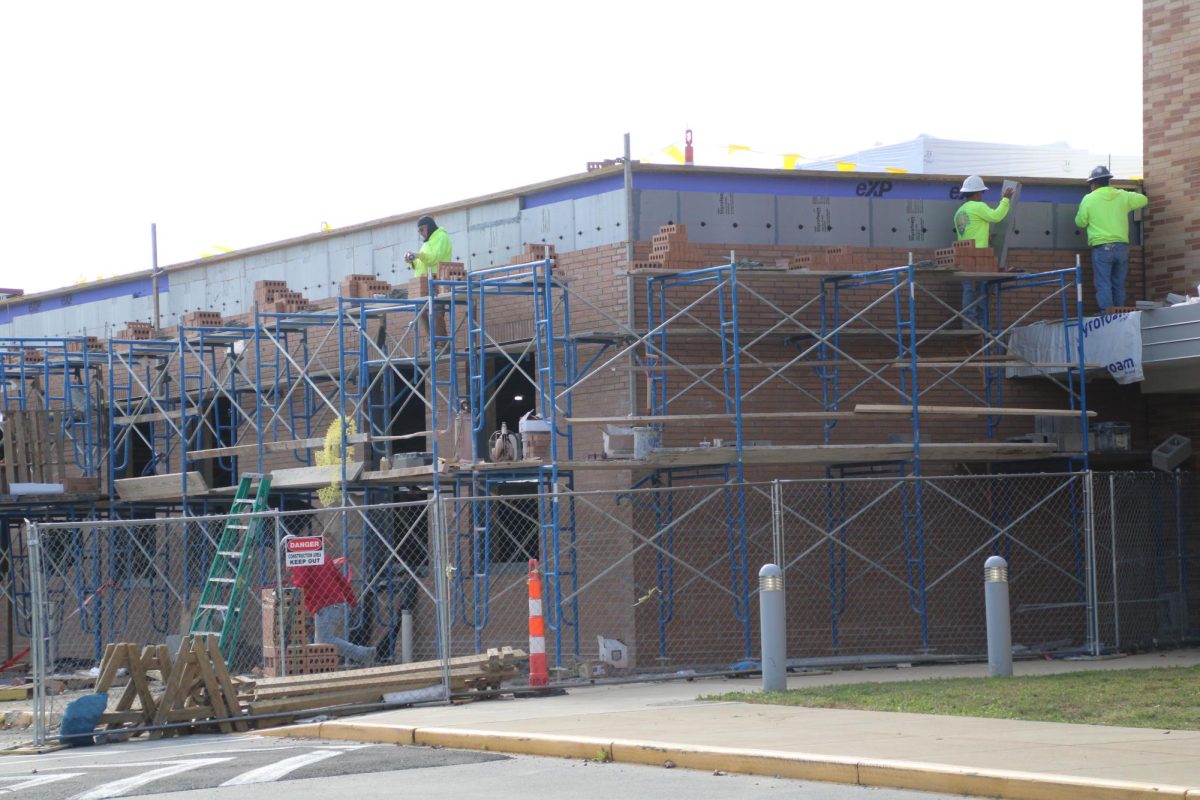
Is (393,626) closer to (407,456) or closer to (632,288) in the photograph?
(407,456)

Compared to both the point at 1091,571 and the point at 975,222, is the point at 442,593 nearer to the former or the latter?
the point at 1091,571

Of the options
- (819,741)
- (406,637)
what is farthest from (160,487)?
(819,741)

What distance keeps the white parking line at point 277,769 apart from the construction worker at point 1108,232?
12.7 meters

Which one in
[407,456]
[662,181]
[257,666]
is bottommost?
[257,666]

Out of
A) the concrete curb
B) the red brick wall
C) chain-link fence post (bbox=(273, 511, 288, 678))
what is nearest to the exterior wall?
the red brick wall

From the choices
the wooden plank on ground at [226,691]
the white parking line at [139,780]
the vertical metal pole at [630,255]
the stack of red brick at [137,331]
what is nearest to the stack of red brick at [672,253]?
the vertical metal pole at [630,255]

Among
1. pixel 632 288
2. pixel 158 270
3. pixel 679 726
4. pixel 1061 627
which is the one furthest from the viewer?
pixel 158 270

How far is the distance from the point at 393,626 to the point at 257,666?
249cm

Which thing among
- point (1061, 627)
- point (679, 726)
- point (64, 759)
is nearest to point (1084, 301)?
point (1061, 627)

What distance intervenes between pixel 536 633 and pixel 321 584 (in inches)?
136

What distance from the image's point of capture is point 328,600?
1834cm

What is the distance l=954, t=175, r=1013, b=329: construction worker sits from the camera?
802 inches

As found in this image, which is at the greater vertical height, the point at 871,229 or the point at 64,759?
the point at 871,229

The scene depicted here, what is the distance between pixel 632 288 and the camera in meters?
19.4
